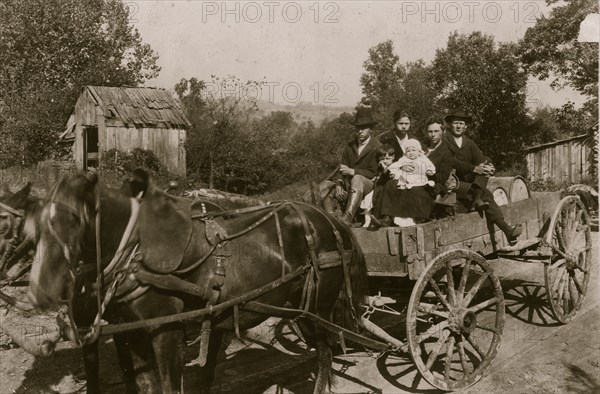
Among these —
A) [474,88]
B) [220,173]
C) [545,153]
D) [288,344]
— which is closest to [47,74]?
[220,173]

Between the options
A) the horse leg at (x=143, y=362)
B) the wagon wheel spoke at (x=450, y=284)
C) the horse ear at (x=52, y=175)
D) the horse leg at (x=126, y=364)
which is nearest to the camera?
the horse ear at (x=52, y=175)

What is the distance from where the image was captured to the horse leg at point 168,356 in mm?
4324

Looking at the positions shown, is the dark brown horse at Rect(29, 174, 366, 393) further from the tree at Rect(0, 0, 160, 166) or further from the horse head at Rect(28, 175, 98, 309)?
the tree at Rect(0, 0, 160, 166)

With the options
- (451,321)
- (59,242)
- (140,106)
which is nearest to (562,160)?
(140,106)

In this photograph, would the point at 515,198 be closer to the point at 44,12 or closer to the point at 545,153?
the point at 545,153

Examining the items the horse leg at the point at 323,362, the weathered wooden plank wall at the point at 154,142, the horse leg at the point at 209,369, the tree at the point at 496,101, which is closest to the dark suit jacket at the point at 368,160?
the horse leg at the point at 323,362

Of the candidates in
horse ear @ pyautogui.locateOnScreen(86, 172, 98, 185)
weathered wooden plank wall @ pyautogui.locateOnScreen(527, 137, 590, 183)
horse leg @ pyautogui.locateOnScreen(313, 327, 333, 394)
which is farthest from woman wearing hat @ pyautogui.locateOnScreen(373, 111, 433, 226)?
weathered wooden plank wall @ pyautogui.locateOnScreen(527, 137, 590, 183)

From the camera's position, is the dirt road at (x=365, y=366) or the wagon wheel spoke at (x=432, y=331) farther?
the dirt road at (x=365, y=366)

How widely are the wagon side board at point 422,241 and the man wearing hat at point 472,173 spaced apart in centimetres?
15

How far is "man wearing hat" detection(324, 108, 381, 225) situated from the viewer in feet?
22.6

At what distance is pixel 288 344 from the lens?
295 inches

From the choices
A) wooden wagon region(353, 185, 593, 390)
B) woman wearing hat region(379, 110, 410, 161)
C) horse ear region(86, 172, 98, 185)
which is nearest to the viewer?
horse ear region(86, 172, 98, 185)

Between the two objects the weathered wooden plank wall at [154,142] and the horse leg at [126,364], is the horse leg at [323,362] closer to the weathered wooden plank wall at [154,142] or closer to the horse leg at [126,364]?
the horse leg at [126,364]

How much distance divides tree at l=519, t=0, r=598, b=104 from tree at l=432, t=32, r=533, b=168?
0.99 meters
